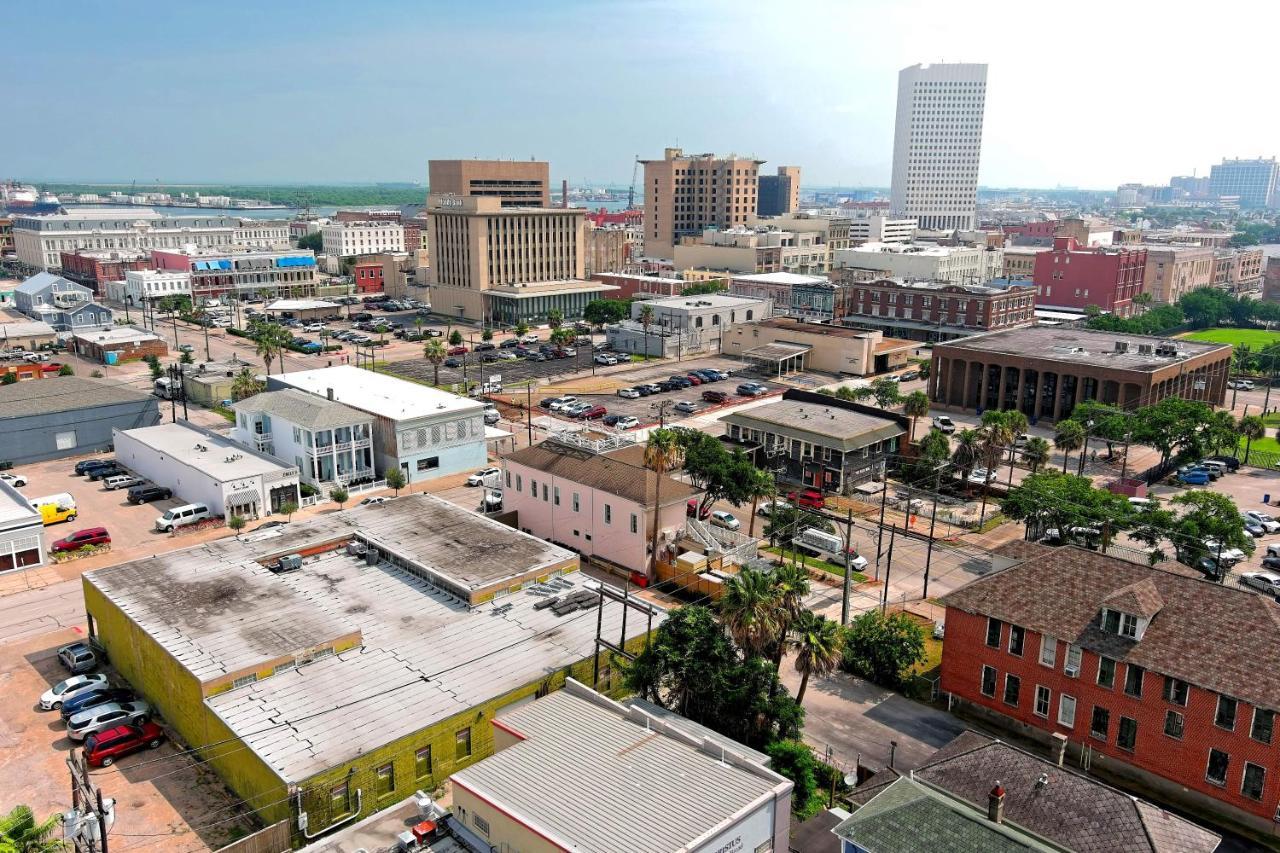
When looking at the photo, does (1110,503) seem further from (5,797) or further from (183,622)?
(5,797)

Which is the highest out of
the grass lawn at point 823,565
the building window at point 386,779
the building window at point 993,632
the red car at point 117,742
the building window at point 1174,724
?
the building window at point 993,632

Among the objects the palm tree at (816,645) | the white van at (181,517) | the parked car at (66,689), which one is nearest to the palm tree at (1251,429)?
the palm tree at (816,645)

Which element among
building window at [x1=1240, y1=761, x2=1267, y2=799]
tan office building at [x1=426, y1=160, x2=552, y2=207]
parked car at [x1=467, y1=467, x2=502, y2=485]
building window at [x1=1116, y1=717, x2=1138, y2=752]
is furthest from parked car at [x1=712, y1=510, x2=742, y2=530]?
tan office building at [x1=426, y1=160, x2=552, y2=207]

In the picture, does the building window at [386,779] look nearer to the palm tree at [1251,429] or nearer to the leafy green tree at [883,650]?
the leafy green tree at [883,650]

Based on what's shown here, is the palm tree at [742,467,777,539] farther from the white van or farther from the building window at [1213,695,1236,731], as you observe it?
the white van

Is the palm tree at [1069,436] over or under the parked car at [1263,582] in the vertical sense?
over

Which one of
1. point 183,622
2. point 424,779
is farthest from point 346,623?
point 424,779
